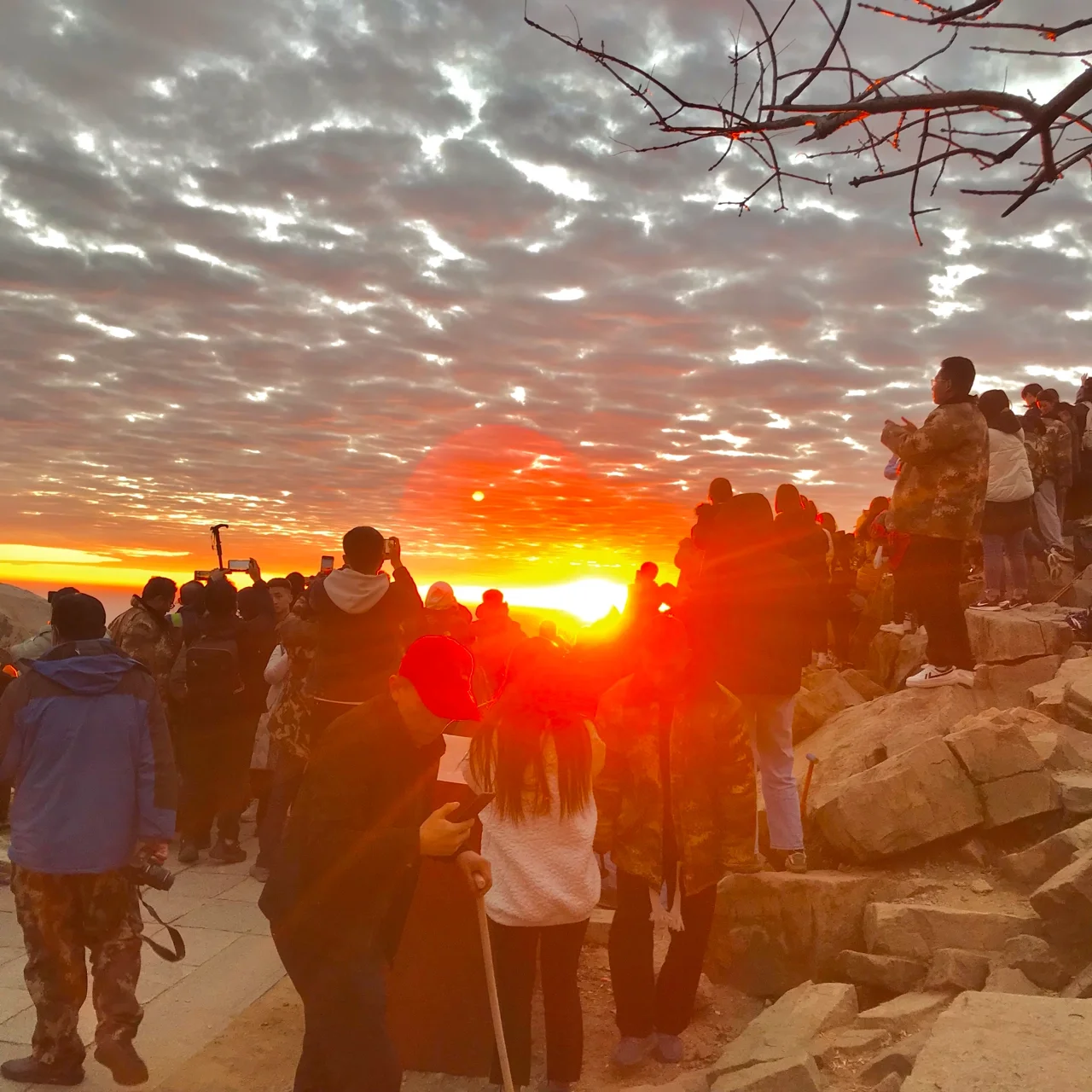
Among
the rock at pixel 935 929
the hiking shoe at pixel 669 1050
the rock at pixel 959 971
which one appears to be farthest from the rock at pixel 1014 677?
the hiking shoe at pixel 669 1050

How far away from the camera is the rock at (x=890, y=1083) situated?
134 inches

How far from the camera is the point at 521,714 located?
3.93 metres

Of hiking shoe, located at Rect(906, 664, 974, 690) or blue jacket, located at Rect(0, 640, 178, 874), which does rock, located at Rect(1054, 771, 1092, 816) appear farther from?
blue jacket, located at Rect(0, 640, 178, 874)

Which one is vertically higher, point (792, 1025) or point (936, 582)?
point (936, 582)

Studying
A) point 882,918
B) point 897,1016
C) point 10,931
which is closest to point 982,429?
point 882,918

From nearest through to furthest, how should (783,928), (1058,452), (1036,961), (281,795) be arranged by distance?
(1036,961), (783,928), (281,795), (1058,452)

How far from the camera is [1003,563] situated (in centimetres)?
934

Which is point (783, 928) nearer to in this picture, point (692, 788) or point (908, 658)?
point (692, 788)

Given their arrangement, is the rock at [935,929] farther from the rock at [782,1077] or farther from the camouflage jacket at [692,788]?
the rock at [782,1077]

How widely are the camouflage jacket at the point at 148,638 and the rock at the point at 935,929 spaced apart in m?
5.85

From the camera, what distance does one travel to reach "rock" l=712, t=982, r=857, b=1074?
12.5 ft

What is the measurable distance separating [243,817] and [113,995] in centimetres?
528

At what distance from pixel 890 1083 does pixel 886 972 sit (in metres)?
1.30

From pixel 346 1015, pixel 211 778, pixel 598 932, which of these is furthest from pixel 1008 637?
pixel 346 1015
